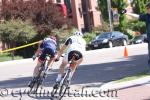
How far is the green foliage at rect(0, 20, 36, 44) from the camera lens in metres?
40.6

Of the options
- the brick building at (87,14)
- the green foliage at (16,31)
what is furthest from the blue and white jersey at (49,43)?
the brick building at (87,14)

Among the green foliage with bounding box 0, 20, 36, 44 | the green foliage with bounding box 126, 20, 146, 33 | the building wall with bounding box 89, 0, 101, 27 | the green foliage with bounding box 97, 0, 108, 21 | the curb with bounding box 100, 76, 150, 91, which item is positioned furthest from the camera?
the building wall with bounding box 89, 0, 101, 27

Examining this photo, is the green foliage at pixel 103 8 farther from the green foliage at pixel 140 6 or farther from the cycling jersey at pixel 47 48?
the cycling jersey at pixel 47 48

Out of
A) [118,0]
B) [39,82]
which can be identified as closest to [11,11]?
[118,0]

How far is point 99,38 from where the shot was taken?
46156 millimetres

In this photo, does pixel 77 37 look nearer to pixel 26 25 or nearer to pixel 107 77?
pixel 107 77

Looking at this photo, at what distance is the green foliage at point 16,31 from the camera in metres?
40.6

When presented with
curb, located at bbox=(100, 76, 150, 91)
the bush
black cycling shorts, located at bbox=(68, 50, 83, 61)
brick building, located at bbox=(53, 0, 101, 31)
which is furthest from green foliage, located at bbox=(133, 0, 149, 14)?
black cycling shorts, located at bbox=(68, 50, 83, 61)

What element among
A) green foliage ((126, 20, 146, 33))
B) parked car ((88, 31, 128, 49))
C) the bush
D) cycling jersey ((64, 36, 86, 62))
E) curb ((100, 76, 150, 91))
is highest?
cycling jersey ((64, 36, 86, 62))

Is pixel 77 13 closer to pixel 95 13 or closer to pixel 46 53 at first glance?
pixel 95 13

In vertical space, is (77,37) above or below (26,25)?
above

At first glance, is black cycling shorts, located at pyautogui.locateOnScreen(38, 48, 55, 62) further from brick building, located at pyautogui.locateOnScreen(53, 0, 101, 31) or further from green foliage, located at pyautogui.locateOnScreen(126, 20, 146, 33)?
green foliage, located at pyautogui.locateOnScreen(126, 20, 146, 33)

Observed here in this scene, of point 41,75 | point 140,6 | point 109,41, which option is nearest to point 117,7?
point 140,6

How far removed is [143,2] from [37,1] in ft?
77.6
